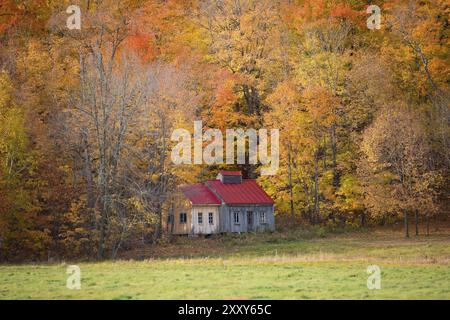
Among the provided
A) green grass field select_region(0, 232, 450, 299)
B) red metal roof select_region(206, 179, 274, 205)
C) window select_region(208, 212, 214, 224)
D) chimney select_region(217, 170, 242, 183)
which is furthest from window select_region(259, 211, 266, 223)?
green grass field select_region(0, 232, 450, 299)

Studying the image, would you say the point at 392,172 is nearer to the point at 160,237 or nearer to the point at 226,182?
the point at 226,182

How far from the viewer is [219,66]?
170 feet

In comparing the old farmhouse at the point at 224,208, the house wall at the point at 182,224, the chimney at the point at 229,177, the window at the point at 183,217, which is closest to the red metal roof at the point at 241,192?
the old farmhouse at the point at 224,208

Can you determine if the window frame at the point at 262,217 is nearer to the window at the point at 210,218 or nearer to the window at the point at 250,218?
the window at the point at 250,218

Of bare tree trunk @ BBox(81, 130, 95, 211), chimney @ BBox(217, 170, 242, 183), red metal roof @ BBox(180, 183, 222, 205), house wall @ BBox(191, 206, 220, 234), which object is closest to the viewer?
bare tree trunk @ BBox(81, 130, 95, 211)

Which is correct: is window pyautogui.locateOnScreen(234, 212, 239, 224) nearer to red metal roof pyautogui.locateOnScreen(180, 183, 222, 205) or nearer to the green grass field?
red metal roof pyautogui.locateOnScreen(180, 183, 222, 205)

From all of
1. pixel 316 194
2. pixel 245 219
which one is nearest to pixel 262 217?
pixel 245 219

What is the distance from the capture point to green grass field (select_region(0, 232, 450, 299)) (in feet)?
59.8

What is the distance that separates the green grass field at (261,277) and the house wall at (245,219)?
8649 millimetres

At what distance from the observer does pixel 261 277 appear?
22141mm

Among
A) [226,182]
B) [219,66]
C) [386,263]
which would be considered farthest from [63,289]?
[219,66]

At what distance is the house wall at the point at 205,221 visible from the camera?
4453cm

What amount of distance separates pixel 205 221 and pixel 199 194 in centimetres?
195
